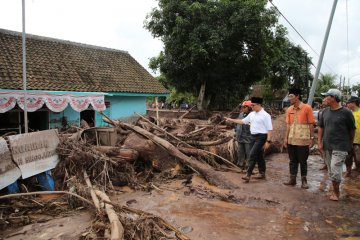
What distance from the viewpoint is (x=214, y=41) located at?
20078 mm

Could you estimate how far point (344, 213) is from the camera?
4.84 meters

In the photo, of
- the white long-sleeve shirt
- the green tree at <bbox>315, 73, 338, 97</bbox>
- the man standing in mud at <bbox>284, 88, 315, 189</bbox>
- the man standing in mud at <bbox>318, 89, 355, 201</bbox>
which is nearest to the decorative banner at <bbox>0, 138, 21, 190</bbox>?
the white long-sleeve shirt

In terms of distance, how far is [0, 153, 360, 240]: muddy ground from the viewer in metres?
4.16

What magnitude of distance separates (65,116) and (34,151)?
902 centimetres

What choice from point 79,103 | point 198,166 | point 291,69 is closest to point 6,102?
point 79,103

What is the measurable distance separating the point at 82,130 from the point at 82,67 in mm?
9052

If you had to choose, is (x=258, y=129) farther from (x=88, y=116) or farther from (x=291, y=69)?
(x=291, y=69)

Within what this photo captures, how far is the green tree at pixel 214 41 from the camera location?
66.9 ft

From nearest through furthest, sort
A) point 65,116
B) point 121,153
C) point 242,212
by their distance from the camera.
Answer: point 242,212
point 121,153
point 65,116

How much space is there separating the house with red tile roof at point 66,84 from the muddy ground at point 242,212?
6.99 meters

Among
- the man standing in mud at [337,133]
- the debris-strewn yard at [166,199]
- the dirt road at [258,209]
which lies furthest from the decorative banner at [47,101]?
the man standing in mud at [337,133]

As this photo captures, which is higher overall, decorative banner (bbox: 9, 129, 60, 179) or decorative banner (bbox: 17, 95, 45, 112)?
decorative banner (bbox: 17, 95, 45, 112)

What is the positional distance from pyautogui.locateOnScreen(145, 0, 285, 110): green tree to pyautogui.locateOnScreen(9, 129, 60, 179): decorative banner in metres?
15.3

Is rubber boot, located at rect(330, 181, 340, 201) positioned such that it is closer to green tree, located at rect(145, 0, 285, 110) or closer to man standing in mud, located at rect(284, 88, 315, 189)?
man standing in mud, located at rect(284, 88, 315, 189)
